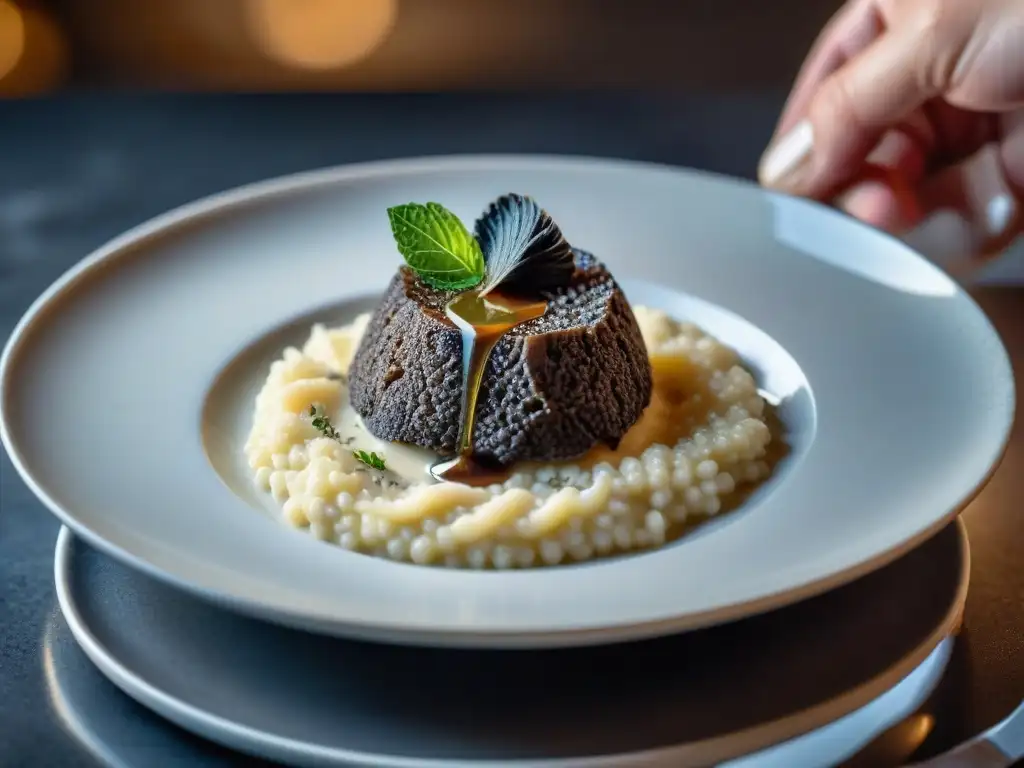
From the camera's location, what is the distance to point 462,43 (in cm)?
785

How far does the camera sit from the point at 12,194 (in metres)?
4.04

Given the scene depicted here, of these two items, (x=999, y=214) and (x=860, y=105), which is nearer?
(x=860, y=105)

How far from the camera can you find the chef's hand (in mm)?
2957

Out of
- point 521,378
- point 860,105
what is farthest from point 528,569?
point 860,105

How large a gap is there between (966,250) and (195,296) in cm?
219

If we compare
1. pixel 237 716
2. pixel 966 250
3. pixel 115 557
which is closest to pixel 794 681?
pixel 237 716

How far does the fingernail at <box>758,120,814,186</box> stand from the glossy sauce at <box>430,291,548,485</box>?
1.24 meters

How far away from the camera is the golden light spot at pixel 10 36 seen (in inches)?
287

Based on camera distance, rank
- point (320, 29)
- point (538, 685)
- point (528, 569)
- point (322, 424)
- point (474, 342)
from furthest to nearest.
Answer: point (320, 29) → point (322, 424) → point (474, 342) → point (528, 569) → point (538, 685)

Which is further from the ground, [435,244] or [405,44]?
[435,244]

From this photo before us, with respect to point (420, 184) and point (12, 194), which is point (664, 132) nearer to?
point (420, 184)

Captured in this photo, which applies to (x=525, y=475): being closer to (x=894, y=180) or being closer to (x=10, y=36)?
(x=894, y=180)

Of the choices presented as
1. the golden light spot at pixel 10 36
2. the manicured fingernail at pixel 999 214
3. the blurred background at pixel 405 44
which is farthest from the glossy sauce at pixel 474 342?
the golden light spot at pixel 10 36

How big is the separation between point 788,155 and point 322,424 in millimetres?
1657
